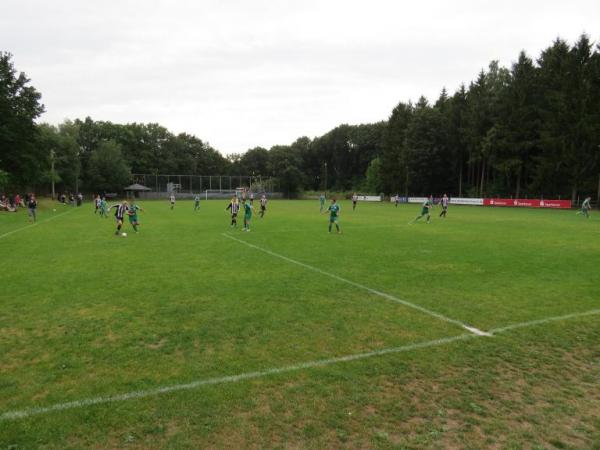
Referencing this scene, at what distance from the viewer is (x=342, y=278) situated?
35.5ft

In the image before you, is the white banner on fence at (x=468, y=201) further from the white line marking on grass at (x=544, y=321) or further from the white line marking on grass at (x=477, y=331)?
the white line marking on grass at (x=477, y=331)

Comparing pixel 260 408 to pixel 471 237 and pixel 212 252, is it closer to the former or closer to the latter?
pixel 212 252

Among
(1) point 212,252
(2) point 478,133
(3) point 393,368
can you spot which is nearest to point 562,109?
(2) point 478,133

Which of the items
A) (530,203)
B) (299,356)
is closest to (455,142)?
(530,203)

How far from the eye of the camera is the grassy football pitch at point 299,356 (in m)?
3.98

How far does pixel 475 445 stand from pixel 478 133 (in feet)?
244

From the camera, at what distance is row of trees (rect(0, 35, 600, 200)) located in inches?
2130

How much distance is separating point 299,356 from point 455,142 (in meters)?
79.8

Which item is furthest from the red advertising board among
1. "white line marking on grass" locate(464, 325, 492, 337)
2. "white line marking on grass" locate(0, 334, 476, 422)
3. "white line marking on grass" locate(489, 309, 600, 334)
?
"white line marking on grass" locate(0, 334, 476, 422)

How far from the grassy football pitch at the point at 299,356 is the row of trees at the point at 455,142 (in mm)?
40131

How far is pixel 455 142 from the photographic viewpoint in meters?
77.9

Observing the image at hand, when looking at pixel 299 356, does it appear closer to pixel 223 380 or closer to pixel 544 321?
pixel 223 380

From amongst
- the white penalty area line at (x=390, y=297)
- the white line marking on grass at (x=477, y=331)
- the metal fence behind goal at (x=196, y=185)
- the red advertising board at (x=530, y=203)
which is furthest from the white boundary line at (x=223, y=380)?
the metal fence behind goal at (x=196, y=185)

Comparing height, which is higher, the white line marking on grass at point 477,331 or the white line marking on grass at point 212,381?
the white line marking on grass at point 477,331
